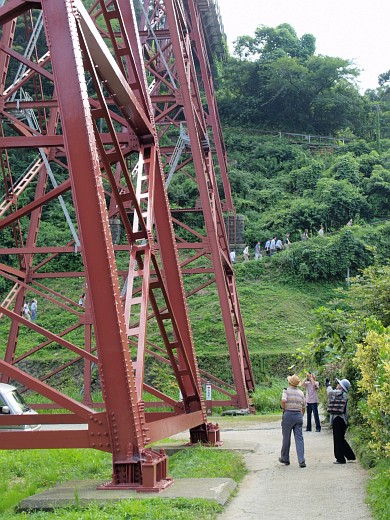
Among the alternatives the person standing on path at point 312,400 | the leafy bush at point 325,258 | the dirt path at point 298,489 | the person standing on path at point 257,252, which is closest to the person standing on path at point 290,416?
the dirt path at point 298,489

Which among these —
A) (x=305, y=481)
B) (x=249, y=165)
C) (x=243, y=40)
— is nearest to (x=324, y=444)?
(x=305, y=481)

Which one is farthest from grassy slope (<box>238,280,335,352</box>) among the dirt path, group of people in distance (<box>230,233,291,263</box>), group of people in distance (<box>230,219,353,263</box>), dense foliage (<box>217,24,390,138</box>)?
dense foliage (<box>217,24,390,138</box>)

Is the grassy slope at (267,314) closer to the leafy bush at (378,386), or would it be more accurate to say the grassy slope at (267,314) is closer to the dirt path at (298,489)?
the dirt path at (298,489)

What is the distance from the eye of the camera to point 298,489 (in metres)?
8.38

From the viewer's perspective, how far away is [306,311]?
34.2 metres

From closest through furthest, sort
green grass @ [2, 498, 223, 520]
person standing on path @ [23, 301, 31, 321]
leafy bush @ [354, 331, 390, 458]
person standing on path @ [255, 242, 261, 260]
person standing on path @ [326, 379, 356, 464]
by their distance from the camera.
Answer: green grass @ [2, 498, 223, 520] < leafy bush @ [354, 331, 390, 458] < person standing on path @ [326, 379, 356, 464] < person standing on path @ [23, 301, 31, 321] < person standing on path @ [255, 242, 261, 260]

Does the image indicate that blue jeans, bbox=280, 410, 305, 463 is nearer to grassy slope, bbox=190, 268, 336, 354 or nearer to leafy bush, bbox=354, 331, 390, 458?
leafy bush, bbox=354, 331, 390, 458

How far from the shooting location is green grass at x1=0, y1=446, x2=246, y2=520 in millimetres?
6340

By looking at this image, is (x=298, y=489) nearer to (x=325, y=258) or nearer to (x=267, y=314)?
(x=267, y=314)

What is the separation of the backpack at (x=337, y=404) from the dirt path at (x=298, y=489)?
667 mm

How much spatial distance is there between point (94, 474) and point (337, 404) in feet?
10.7

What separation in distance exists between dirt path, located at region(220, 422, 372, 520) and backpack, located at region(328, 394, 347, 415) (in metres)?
0.67

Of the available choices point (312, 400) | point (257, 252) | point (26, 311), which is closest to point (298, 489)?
point (312, 400)

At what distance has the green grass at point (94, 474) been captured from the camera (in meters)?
6.34
